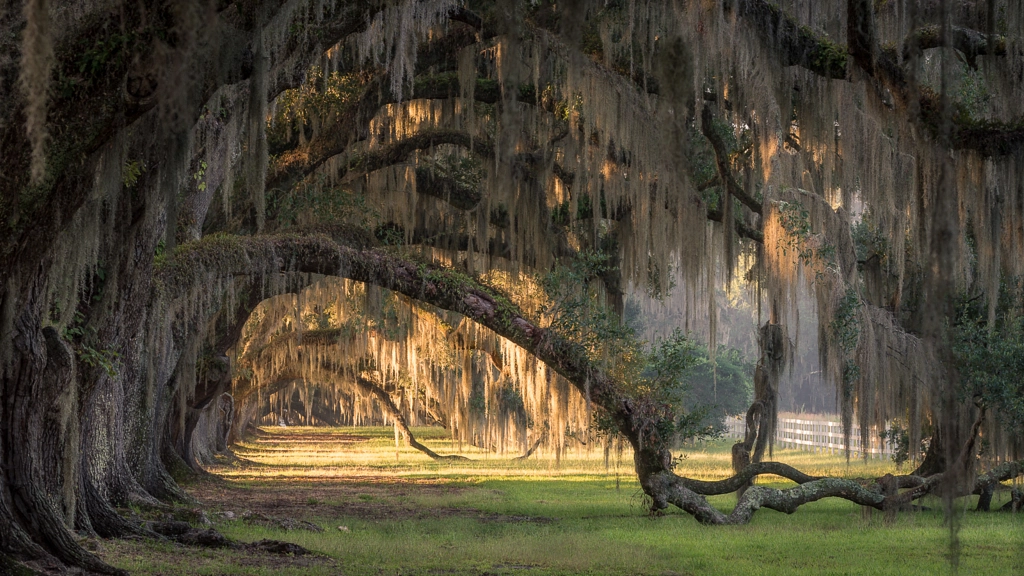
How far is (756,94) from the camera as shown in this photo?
12.0 metres

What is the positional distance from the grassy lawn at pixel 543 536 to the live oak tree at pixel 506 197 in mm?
734

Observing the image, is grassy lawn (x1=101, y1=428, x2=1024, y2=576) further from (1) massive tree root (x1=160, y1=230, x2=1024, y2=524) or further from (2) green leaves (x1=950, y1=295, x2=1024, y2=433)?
(2) green leaves (x1=950, y1=295, x2=1024, y2=433)

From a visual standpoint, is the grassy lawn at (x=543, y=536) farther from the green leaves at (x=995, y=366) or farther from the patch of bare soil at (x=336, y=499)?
the green leaves at (x=995, y=366)

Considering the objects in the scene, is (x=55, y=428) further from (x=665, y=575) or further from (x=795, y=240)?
(x=795, y=240)

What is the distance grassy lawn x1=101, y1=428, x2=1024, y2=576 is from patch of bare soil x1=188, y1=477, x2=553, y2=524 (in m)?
0.03

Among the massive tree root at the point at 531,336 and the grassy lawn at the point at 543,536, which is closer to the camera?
the grassy lawn at the point at 543,536

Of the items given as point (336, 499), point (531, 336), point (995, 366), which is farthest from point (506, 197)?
point (336, 499)

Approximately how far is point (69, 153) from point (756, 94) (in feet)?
26.0

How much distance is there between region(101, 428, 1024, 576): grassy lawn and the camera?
9.28 metres

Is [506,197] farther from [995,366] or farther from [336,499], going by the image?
[336,499]

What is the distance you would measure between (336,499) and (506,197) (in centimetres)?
1199

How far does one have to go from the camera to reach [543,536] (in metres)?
11.9

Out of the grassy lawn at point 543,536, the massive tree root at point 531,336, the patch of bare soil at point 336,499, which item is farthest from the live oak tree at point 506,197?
the patch of bare soil at point 336,499

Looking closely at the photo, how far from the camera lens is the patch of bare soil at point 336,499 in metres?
14.3
